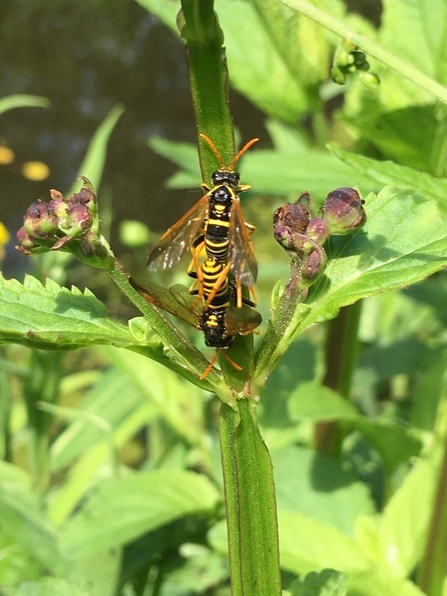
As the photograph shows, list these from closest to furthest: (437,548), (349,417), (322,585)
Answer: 1. (322,585)
2. (437,548)
3. (349,417)

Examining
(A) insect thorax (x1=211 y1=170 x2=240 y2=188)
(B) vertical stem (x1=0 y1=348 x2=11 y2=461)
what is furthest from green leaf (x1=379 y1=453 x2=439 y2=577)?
→ (B) vertical stem (x1=0 y1=348 x2=11 y2=461)

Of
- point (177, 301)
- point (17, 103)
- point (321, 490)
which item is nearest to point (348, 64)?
point (177, 301)

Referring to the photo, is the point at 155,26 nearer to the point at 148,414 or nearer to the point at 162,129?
the point at 162,129

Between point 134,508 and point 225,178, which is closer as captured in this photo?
point 225,178

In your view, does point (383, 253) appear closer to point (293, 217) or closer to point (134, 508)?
point (293, 217)

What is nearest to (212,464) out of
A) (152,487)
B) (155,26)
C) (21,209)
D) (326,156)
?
(152,487)

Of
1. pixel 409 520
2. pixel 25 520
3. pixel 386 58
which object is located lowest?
pixel 25 520

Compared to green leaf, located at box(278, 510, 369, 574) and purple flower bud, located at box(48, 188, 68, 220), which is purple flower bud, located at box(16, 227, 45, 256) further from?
green leaf, located at box(278, 510, 369, 574)
